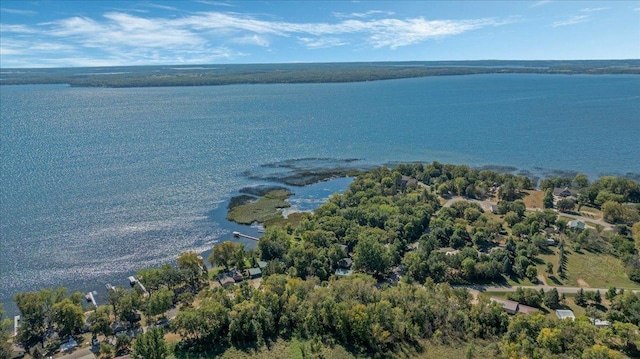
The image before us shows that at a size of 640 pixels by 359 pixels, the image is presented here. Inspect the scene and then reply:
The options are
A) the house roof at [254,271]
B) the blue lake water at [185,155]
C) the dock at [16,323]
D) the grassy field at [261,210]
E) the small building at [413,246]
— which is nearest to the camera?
the dock at [16,323]

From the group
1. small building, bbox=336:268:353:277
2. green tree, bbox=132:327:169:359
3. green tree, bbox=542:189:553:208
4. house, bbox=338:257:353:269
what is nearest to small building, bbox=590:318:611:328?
small building, bbox=336:268:353:277

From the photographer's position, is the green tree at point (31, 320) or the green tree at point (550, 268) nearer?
the green tree at point (31, 320)

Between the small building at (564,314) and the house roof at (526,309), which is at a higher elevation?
the house roof at (526,309)

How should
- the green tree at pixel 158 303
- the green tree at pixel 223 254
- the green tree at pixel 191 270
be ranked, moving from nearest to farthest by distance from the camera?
the green tree at pixel 158 303
the green tree at pixel 191 270
the green tree at pixel 223 254

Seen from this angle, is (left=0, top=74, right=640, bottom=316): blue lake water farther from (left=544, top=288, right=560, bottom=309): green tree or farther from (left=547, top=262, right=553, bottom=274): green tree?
(left=544, top=288, right=560, bottom=309): green tree

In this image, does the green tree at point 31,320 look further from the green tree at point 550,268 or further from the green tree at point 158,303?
the green tree at point 550,268

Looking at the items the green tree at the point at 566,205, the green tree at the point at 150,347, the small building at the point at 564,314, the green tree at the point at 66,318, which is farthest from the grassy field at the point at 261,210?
the green tree at the point at 566,205

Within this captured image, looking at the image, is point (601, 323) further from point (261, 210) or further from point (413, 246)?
point (261, 210)

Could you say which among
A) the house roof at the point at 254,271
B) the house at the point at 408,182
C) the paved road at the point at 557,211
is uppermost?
the house at the point at 408,182
